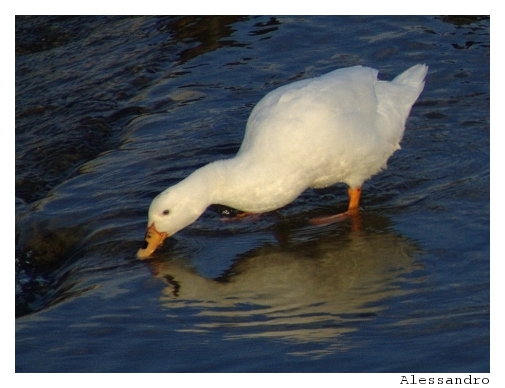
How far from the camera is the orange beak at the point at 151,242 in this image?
7.18m

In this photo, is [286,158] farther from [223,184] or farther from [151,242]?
[151,242]

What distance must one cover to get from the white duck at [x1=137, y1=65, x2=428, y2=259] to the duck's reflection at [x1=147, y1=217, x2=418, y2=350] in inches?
16.7

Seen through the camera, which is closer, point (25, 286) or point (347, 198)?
point (25, 286)

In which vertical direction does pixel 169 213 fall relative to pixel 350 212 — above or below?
above

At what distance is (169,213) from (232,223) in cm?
88

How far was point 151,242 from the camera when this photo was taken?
7203mm

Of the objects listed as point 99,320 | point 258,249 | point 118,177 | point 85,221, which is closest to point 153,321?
point 99,320

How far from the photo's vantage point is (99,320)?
6336 millimetres

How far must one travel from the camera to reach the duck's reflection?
6027 millimetres

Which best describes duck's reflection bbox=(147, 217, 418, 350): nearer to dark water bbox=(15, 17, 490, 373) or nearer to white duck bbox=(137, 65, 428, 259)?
dark water bbox=(15, 17, 490, 373)

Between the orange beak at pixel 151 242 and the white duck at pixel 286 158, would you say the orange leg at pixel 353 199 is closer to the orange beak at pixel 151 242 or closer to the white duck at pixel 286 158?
the white duck at pixel 286 158

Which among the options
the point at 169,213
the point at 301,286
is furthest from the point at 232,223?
the point at 301,286

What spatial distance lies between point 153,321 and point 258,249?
142 cm

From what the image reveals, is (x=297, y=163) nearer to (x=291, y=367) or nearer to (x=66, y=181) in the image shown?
(x=291, y=367)
